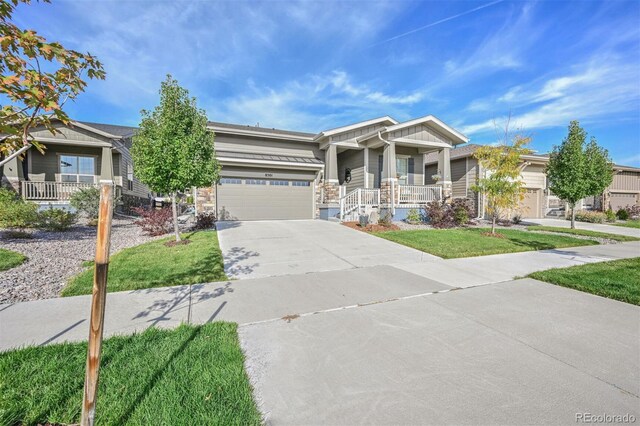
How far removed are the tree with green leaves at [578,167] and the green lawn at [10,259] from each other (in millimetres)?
20522

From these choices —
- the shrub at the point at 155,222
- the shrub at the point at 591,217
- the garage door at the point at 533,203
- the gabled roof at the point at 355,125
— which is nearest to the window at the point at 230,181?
the shrub at the point at 155,222

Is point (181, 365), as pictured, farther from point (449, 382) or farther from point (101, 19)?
point (101, 19)

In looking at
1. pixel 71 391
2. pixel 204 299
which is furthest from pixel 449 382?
pixel 204 299

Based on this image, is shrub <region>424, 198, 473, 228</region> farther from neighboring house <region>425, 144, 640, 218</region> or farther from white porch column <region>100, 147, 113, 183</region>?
white porch column <region>100, 147, 113, 183</region>

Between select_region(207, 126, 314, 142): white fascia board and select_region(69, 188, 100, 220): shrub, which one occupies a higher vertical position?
select_region(207, 126, 314, 142): white fascia board

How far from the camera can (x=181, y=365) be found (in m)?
2.64

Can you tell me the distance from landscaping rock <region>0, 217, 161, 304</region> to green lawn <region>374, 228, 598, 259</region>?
8377mm

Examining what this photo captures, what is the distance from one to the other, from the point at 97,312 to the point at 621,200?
3434cm

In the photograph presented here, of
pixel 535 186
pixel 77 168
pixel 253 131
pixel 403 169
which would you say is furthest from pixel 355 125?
pixel 77 168

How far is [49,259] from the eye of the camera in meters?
6.50

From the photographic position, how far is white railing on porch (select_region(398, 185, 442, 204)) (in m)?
15.0

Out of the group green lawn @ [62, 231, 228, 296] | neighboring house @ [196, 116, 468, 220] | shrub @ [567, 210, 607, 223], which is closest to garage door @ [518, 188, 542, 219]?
shrub @ [567, 210, 607, 223]

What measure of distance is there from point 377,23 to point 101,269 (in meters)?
12.8

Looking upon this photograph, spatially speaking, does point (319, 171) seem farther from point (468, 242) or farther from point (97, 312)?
point (97, 312)
